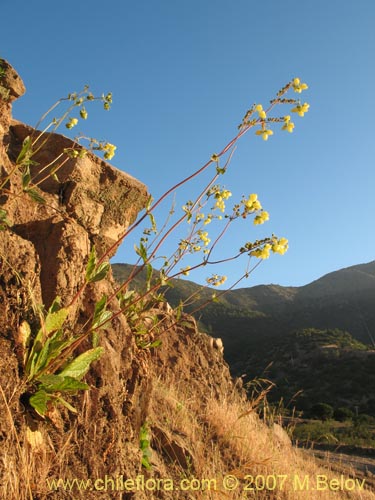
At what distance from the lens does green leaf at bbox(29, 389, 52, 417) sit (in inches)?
80.0

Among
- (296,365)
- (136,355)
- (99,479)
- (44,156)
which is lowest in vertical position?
(296,365)

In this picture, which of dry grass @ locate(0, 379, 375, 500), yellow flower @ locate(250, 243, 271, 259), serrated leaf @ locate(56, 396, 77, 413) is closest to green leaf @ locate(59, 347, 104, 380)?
serrated leaf @ locate(56, 396, 77, 413)

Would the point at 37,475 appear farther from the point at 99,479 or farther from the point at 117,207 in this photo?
the point at 117,207

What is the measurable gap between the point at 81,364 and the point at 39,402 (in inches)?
13.1

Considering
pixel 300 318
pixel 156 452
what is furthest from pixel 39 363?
pixel 300 318

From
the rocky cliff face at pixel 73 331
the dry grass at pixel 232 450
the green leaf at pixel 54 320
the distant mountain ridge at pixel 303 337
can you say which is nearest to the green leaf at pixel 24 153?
the rocky cliff face at pixel 73 331

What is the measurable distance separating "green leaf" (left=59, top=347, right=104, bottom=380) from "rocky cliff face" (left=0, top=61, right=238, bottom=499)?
177 millimetres

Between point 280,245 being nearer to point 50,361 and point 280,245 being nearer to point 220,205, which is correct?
point 220,205

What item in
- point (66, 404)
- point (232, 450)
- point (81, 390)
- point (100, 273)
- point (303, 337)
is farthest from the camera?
point (303, 337)

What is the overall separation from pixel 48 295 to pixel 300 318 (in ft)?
185

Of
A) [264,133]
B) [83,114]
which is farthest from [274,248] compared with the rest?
[83,114]

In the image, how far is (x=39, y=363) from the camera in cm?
216

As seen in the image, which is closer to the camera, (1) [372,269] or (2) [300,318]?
(2) [300,318]

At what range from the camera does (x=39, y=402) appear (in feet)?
6.70
